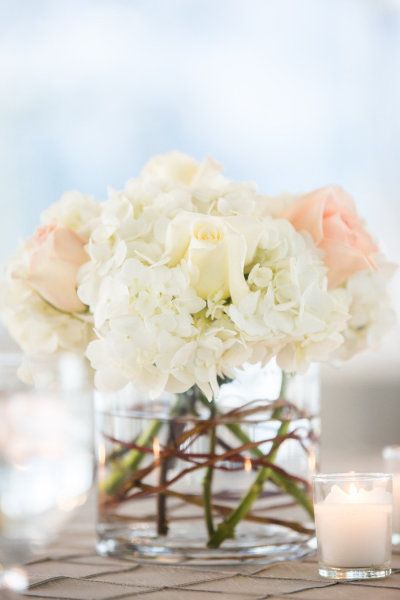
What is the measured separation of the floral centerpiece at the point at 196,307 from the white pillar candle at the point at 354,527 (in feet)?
0.35

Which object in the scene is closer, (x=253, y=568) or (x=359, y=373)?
(x=253, y=568)

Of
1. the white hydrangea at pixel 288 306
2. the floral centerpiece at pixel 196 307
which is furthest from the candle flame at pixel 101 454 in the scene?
the white hydrangea at pixel 288 306

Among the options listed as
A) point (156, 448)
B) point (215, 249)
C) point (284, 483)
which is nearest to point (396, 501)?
point (284, 483)

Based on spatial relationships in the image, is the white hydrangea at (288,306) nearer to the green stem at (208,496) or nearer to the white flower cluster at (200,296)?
the white flower cluster at (200,296)

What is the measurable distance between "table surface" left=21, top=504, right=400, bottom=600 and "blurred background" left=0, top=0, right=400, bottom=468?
1728mm

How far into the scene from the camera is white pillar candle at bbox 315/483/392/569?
748mm

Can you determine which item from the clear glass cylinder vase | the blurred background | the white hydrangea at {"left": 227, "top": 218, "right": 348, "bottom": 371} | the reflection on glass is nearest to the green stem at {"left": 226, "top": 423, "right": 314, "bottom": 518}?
the clear glass cylinder vase

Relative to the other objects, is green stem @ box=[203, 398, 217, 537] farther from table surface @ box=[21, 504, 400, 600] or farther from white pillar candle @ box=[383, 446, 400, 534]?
white pillar candle @ box=[383, 446, 400, 534]

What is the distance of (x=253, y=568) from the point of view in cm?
83

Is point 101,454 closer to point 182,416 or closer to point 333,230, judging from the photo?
point 182,416

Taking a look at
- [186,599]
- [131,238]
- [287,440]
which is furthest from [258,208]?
[186,599]

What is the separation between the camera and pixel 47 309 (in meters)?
0.88

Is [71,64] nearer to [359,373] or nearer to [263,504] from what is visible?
[359,373]

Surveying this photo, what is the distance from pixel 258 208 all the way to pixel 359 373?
6.68 feet
